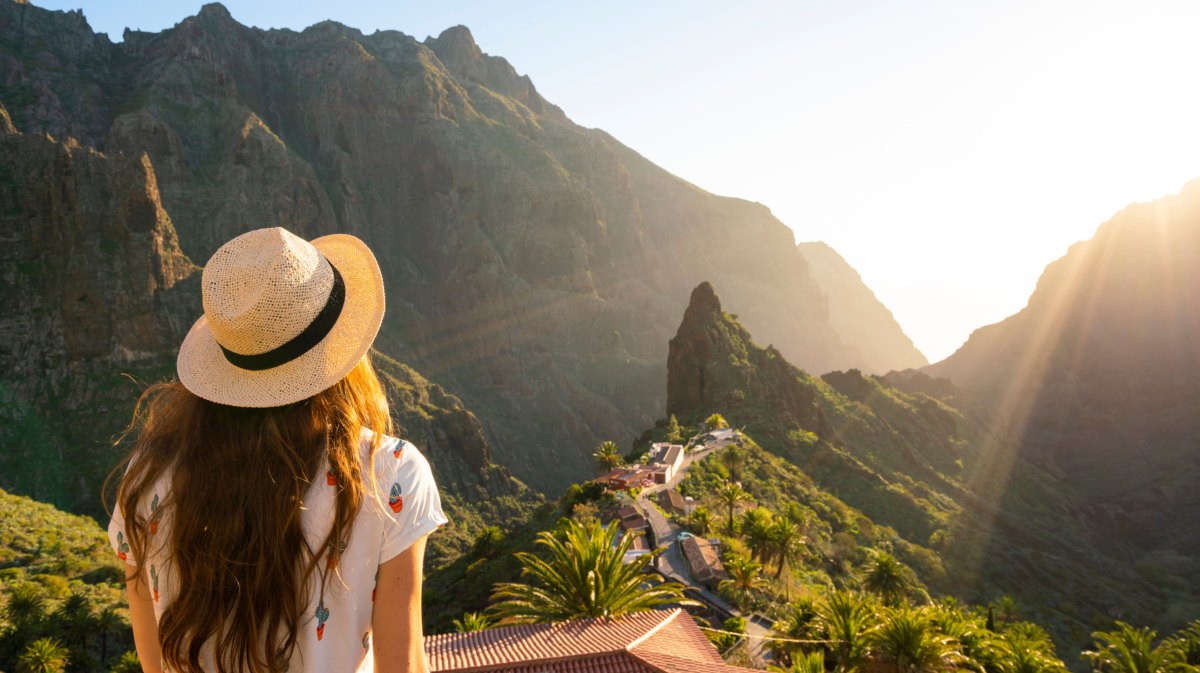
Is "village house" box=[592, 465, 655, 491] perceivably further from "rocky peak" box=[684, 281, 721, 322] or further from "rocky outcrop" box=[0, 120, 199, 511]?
"rocky outcrop" box=[0, 120, 199, 511]

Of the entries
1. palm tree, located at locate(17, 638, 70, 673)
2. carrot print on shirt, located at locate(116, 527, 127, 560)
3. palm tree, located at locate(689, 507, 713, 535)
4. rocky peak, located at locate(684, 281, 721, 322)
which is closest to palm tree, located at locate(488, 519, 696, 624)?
carrot print on shirt, located at locate(116, 527, 127, 560)

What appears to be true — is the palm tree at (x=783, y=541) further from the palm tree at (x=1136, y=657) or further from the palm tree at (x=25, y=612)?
the palm tree at (x=25, y=612)

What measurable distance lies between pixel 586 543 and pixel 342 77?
19238cm

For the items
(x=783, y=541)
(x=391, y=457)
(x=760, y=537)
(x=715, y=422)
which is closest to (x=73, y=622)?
(x=760, y=537)

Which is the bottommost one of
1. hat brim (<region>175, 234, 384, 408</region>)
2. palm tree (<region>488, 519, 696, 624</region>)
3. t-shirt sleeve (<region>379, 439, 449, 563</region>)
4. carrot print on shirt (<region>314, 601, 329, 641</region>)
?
palm tree (<region>488, 519, 696, 624</region>)

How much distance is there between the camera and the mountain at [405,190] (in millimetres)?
124938

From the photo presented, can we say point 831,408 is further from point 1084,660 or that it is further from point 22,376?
point 22,376

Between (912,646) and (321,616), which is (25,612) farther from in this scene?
(321,616)

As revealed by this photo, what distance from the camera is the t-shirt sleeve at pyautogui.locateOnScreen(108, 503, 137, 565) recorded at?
2324 mm

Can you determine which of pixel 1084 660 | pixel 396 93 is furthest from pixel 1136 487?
pixel 396 93

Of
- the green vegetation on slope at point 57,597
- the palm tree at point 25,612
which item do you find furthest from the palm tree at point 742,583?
the palm tree at point 25,612

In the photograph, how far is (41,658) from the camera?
102ft

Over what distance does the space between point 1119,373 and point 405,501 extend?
593 feet

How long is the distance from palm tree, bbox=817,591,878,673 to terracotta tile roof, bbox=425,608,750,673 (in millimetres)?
7028
